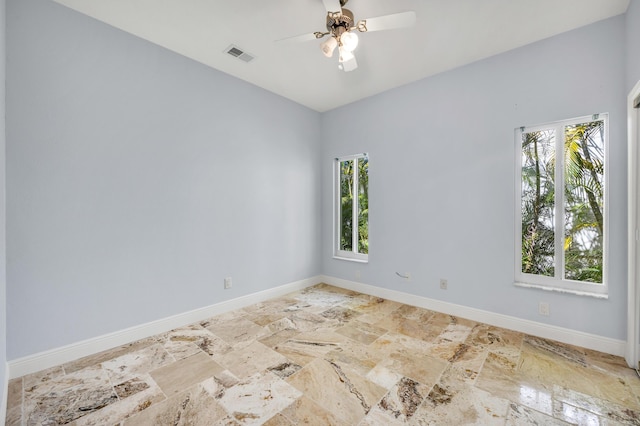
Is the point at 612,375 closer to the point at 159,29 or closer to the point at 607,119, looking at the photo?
the point at 607,119

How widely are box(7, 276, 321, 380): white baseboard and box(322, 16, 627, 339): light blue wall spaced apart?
5.66ft

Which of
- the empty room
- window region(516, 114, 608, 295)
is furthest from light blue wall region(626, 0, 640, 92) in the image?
window region(516, 114, 608, 295)

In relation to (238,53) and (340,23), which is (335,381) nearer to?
(340,23)

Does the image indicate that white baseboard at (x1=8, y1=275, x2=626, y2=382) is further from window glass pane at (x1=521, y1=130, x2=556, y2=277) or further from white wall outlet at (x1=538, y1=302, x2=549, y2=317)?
window glass pane at (x1=521, y1=130, x2=556, y2=277)

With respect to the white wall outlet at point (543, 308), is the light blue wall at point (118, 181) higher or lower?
higher

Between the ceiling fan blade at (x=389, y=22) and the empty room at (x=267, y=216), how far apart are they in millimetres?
20

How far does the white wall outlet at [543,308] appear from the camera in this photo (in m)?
2.59

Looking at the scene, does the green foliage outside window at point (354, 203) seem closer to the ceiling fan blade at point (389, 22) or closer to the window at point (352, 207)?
the window at point (352, 207)

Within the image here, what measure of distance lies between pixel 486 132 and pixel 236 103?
9.42 feet

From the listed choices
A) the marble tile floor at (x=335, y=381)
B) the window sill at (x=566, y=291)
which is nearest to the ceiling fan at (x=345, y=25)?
the marble tile floor at (x=335, y=381)

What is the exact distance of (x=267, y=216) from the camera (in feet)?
12.4

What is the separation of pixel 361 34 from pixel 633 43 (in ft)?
6.81

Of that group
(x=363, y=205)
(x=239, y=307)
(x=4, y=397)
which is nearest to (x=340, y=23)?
(x=363, y=205)

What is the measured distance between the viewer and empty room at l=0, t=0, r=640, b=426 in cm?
191
